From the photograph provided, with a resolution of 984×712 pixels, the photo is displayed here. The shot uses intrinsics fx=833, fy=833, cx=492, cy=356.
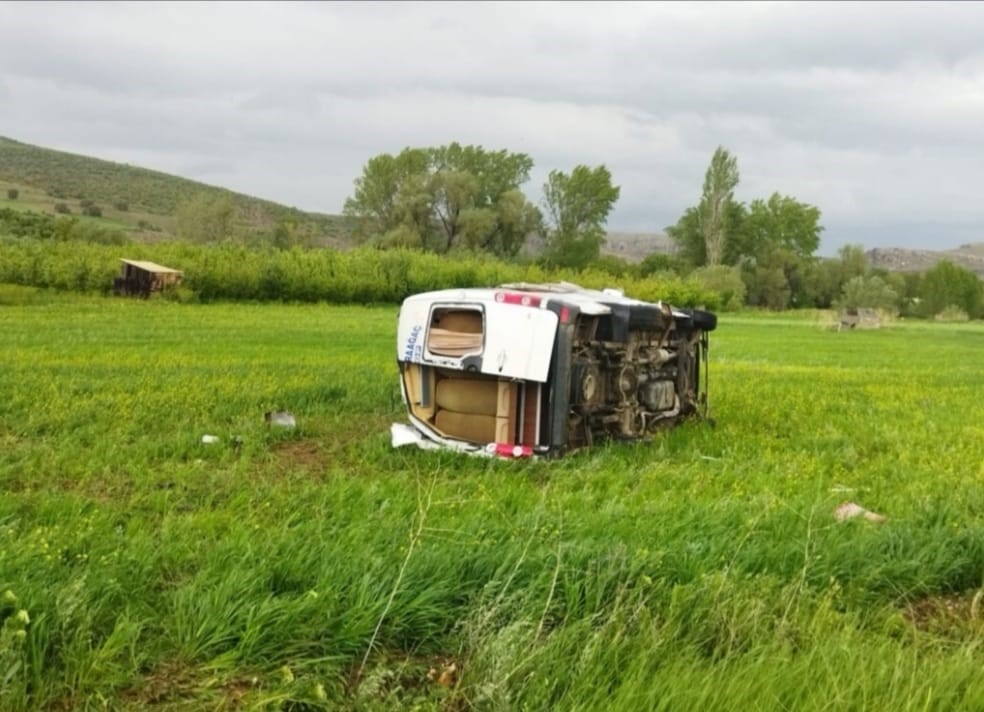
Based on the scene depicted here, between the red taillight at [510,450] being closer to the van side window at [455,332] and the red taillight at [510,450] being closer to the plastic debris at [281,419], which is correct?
the van side window at [455,332]

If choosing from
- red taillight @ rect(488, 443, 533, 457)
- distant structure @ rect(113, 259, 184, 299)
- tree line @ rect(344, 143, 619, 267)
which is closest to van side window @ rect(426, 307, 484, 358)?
red taillight @ rect(488, 443, 533, 457)

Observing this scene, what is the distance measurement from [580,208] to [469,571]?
71758mm

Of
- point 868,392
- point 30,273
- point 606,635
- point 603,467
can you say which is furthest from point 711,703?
point 30,273

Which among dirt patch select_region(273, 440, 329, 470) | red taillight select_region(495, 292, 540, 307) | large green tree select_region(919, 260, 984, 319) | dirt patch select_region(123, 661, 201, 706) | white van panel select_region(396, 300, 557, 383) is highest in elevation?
large green tree select_region(919, 260, 984, 319)

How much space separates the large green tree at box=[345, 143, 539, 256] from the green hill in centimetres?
1150

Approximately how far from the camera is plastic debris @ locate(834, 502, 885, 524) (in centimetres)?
518

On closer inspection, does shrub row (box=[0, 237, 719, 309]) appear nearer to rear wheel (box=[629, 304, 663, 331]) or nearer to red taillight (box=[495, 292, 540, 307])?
rear wheel (box=[629, 304, 663, 331])

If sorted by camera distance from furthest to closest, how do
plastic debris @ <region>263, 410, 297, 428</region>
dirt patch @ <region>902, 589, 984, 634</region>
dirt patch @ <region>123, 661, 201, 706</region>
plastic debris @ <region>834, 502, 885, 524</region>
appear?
→ plastic debris @ <region>263, 410, 297, 428</region>
plastic debris @ <region>834, 502, 885, 524</region>
dirt patch @ <region>902, 589, 984, 634</region>
dirt patch @ <region>123, 661, 201, 706</region>

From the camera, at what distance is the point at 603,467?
21.6ft

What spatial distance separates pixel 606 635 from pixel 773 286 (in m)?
84.7

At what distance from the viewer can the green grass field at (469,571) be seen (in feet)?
9.89

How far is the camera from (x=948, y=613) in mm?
4121

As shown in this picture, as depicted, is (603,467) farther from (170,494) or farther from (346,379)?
(346,379)

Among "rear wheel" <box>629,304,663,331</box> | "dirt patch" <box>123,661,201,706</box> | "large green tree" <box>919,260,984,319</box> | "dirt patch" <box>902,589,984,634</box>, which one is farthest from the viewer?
"large green tree" <box>919,260,984,319</box>
